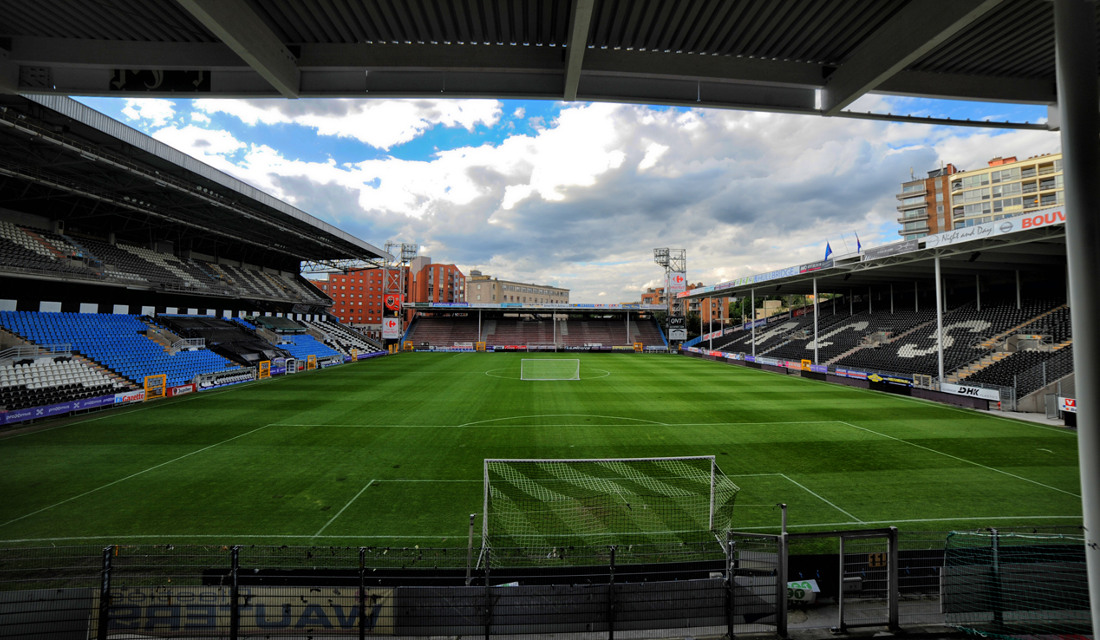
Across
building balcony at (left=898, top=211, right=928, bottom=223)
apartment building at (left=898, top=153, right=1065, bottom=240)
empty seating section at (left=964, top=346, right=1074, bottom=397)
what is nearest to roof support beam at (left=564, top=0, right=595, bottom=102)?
empty seating section at (left=964, top=346, right=1074, bottom=397)

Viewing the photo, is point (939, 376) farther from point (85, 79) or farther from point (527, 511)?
point (85, 79)

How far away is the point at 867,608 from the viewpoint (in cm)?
529

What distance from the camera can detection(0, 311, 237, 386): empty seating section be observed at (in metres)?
19.9

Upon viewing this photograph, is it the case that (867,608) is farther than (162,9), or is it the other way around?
(867,608)

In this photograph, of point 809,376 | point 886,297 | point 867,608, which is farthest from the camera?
point 886,297

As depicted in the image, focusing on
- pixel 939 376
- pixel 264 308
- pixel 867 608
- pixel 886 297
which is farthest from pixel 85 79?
pixel 886 297

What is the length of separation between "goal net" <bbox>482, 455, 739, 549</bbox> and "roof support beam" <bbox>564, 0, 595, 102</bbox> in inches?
219

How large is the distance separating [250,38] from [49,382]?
74.4ft

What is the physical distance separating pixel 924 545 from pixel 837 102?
730 cm

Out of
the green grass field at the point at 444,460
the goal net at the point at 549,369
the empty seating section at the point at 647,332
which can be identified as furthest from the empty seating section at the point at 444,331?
the green grass field at the point at 444,460

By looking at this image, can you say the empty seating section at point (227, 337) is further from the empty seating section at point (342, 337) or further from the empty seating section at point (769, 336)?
the empty seating section at point (769, 336)

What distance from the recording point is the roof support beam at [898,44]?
3318 mm

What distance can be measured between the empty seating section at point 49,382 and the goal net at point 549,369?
20469 millimetres

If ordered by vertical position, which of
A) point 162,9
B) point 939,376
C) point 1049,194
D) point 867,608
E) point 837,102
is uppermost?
point 1049,194
